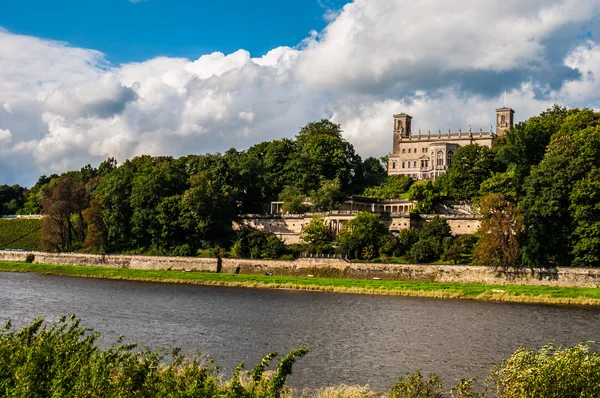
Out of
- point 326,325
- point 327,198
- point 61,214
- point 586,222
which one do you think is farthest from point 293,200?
point 326,325

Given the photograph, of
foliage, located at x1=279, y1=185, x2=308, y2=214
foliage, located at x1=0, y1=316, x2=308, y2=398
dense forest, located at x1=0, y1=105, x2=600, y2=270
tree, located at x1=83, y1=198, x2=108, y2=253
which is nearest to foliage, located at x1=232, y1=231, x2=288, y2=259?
dense forest, located at x1=0, y1=105, x2=600, y2=270

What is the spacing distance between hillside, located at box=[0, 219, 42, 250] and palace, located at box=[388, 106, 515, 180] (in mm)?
53639

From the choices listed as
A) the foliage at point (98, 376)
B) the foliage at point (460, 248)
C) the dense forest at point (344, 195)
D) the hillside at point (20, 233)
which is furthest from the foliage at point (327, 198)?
the foliage at point (98, 376)

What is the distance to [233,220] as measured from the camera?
82.2m

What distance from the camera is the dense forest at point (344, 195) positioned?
55.8 m

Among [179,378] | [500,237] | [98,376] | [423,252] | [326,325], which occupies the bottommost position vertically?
[326,325]

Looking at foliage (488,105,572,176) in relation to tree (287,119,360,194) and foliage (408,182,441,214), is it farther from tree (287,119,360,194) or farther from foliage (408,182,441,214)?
tree (287,119,360,194)

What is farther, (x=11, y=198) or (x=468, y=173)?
(x=11, y=198)

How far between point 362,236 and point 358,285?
10169 mm

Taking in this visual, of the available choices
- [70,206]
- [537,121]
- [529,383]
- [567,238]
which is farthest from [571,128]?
[529,383]

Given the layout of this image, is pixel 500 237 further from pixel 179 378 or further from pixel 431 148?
pixel 431 148

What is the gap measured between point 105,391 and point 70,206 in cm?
7259

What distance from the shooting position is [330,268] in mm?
64938

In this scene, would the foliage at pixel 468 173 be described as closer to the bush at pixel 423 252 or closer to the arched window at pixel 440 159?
the bush at pixel 423 252
